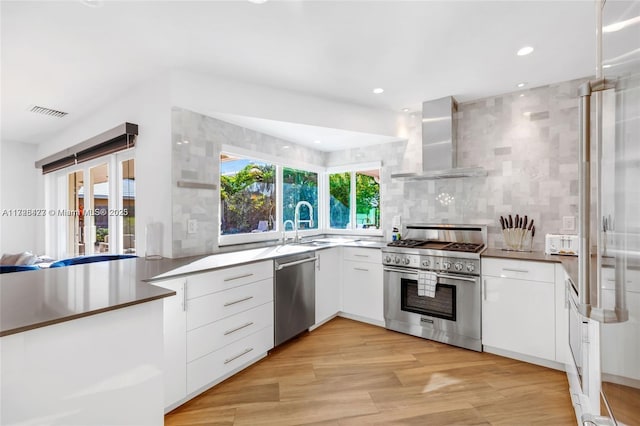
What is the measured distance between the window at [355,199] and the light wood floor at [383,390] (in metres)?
1.85

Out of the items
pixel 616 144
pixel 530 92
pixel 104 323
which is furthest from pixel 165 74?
pixel 530 92

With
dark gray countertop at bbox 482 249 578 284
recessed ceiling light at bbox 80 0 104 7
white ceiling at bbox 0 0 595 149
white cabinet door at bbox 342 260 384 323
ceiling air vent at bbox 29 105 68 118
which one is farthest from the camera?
ceiling air vent at bbox 29 105 68 118

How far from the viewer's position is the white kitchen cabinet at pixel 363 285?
3264 millimetres

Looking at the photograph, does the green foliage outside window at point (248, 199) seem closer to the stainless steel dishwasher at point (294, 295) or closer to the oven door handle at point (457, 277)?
the stainless steel dishwasher at point (294, 295)

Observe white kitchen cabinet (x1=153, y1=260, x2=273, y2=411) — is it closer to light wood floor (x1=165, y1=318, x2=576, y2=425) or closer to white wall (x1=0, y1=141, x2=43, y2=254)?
light wood floor (x1=165, y1=318, x2=576, y2=425)

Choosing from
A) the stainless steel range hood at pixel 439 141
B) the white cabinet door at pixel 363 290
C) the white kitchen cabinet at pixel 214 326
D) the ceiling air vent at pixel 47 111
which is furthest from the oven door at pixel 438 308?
the ceiling air vent at pixel 47 111

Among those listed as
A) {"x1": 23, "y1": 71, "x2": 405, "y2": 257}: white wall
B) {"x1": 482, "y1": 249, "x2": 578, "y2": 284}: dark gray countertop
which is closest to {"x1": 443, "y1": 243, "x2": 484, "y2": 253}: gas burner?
{"x1": 482, "y1": 249, "x2": 578, "y2": 284}: dark gray countertop

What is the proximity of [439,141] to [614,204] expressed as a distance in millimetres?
2843

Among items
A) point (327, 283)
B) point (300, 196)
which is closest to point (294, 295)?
point (327, 283)

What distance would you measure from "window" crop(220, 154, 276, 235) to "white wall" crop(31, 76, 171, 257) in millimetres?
596

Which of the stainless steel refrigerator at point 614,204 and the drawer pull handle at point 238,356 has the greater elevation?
the stainless steel refrigerator at point 614,204

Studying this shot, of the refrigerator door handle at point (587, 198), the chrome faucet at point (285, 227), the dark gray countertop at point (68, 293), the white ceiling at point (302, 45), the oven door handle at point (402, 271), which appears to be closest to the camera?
the refrigerator door handle at point (587, 198)

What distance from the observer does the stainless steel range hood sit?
320 cm

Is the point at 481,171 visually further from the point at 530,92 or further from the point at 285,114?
the point at 285,114
